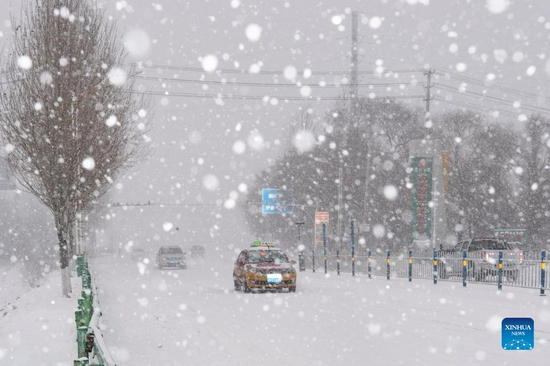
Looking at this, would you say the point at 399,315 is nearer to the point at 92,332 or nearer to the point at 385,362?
the point at 385,362

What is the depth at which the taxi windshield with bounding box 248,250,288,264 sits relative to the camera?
21219 mm

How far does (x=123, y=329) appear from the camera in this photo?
501 inches

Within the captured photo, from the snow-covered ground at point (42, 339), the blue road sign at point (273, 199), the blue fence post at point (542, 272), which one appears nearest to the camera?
the snow-covered ground at point (42, 339)

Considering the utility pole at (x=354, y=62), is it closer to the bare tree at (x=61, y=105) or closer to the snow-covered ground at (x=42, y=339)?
the bare tree at (x=61, y=105)

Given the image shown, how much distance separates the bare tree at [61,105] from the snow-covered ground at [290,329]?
3910 millimetres

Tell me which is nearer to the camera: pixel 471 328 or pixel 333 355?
pixel 333 355

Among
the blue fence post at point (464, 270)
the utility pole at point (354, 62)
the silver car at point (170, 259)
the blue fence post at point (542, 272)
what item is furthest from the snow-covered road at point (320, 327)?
the utility pole at point (354, 62)

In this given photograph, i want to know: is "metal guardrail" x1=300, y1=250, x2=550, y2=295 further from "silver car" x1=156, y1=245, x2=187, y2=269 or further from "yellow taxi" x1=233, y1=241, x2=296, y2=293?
"silver car" x1=156, y1=245, x2=187, y2=269

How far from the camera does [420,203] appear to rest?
1431 inches

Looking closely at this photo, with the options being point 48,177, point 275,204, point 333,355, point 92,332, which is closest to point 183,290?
point 48,177

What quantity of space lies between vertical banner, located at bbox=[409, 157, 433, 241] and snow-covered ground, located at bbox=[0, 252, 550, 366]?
15.9 metres

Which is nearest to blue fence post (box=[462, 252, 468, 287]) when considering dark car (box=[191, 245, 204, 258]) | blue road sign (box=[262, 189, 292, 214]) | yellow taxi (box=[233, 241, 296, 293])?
yellow taxi (box=[233, 241, 296, 293])

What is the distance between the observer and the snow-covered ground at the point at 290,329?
366 inches

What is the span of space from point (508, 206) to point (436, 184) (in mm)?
29224
